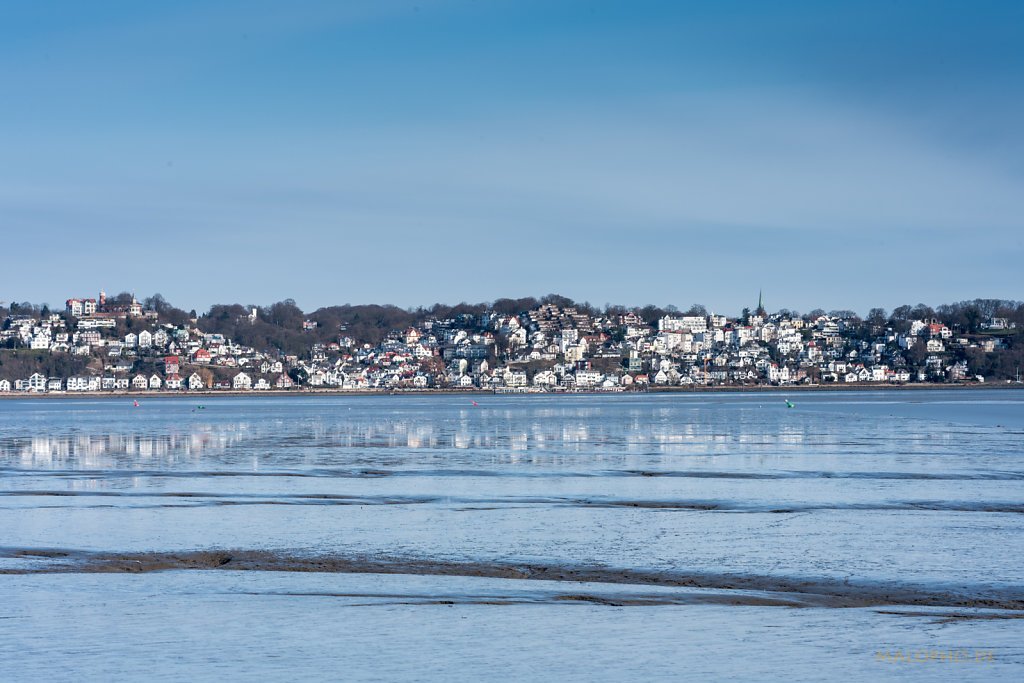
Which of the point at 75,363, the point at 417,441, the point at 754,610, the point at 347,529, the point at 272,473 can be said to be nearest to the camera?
the point at 754,610

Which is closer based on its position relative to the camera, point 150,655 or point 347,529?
point 150,655

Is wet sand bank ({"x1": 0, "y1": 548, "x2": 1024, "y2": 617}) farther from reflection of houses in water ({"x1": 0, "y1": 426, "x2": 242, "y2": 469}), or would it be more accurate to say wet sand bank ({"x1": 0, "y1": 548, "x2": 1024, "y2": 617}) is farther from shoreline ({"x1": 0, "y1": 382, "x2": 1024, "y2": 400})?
shoreline ({"x1": 0, "y1": 382, "x2": 1024, "y2": 400})

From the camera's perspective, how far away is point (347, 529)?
17156mm

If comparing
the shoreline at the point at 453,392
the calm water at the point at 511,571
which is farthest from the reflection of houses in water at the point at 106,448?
the shoreline at the point at 453,392

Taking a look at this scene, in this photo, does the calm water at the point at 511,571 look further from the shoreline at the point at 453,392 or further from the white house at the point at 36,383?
the white house at the point at 36,383

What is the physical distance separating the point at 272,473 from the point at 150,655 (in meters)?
17.7

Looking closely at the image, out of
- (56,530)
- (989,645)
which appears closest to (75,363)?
(56,530)

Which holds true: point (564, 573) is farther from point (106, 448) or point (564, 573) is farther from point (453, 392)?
point (453, 392)

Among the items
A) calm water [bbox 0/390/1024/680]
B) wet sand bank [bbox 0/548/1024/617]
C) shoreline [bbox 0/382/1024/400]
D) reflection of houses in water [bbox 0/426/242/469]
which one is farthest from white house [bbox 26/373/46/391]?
wet sand bank [bbox 0/548/1024/617]

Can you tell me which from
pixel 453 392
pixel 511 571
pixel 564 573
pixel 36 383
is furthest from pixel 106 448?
pixel 36 383

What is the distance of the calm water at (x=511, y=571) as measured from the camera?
9.58m

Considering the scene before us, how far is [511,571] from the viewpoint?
→ 13.5m

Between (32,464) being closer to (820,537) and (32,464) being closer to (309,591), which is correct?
(309,591)

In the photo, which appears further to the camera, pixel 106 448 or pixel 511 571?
pixel 106 448
